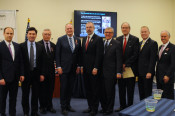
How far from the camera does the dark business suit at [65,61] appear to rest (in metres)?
3.52

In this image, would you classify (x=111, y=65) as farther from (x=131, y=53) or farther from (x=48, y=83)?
(x=48, y=83)

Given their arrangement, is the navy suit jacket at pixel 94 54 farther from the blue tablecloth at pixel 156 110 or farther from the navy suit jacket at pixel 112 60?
the blue tablecloth at pixel 156 110

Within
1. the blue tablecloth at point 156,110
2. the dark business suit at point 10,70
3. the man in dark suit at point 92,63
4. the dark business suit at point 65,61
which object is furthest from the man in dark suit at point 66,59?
the blue tablecloth at point 156,110

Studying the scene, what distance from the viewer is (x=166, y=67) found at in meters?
3.34

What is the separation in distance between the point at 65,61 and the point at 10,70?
0.95 meters

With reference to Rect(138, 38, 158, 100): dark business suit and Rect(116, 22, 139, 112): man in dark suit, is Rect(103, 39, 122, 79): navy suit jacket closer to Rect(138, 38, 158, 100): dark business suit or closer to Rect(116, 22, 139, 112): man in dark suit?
Rect(116, 22, 139, 112): man in dark suit

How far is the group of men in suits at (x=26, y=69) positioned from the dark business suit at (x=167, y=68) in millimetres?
1948

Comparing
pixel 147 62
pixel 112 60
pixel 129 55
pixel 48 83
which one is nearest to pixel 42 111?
pixel 48 83

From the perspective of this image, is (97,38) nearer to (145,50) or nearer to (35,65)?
(145,50)

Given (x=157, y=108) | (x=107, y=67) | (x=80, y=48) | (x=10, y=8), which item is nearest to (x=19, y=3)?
(x=10, y=8)

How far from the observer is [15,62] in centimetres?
302

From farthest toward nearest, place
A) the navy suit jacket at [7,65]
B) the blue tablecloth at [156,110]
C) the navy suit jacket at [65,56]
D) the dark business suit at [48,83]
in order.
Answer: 1. the dark business suit at [48,83]
2. the navy suit jacket at [65,56]
3. the navy suit jacket at [7,65]
4. the blue tablecloth at [156,110]

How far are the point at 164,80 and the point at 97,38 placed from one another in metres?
1.35

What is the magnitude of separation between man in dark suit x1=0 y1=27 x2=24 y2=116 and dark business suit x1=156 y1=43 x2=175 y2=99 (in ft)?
7.58
